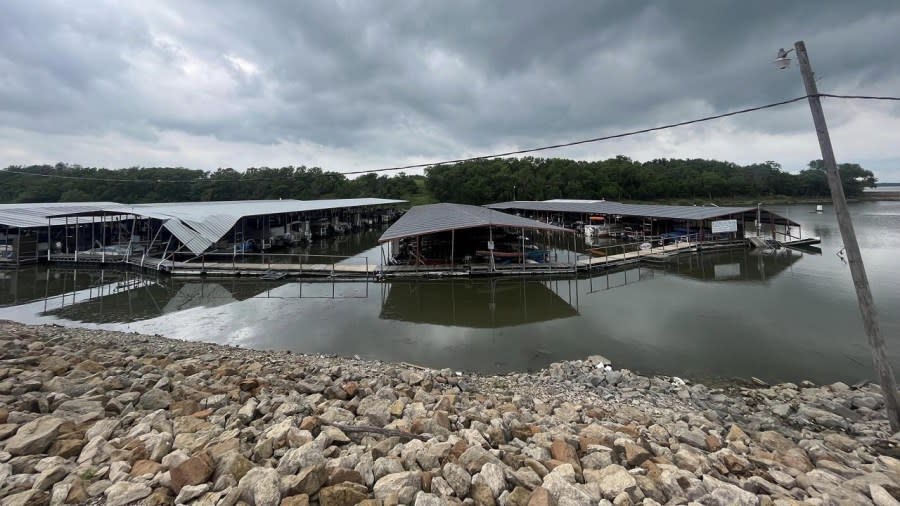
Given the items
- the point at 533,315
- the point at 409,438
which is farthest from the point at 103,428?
the point at 533,315

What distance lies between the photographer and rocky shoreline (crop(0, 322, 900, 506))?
10.1ft

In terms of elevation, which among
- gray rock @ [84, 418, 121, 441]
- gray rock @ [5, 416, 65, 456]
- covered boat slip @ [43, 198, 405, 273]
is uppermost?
covered boat slip @ [43, 198, 405, 273]

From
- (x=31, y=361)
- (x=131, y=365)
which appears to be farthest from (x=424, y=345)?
(x=31, y=361)

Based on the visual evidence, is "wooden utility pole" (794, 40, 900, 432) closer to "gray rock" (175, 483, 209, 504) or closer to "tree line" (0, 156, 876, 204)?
"gray rock" (175, 483, 209, 504)

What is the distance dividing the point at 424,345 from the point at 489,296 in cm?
540

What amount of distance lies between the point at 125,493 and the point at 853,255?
335 inches

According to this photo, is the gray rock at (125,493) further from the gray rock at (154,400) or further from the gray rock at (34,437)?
the gray rock at (154,400)

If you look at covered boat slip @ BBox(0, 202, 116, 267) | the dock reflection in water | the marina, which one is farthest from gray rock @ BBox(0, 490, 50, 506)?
covered boat slip @ BBox(0, 202, 116, 267)

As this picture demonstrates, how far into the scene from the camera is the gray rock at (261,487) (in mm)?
2845

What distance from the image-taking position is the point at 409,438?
4148mm

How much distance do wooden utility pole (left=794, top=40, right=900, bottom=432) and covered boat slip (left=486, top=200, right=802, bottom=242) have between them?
21.3m

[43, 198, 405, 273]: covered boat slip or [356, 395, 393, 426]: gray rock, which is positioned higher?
[43, 198, 405, 273]: covered boat slip

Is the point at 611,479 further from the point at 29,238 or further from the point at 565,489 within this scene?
the point at 29,238

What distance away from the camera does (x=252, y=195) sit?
6706 cm
